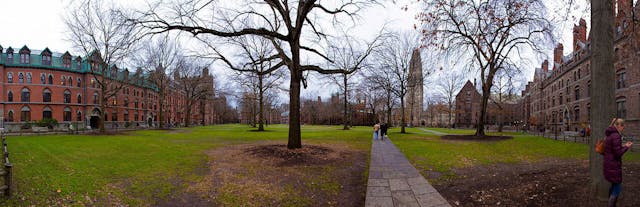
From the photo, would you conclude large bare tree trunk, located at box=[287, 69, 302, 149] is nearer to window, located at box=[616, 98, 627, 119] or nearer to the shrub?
window, located at box=[616, 98, 627, 119]

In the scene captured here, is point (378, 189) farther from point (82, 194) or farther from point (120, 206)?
point (82, 194)

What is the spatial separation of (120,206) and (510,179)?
9.16 m

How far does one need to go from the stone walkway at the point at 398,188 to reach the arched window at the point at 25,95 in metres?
56.1

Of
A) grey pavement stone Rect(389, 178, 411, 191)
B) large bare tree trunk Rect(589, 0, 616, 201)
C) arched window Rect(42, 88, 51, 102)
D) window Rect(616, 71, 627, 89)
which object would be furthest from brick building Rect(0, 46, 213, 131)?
window Rect(616, 71, 627, 89)

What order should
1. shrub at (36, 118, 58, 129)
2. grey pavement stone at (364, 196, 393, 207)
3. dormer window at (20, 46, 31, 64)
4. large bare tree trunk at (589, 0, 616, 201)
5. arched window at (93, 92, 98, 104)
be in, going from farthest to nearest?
arched window at (93, 92, 98, 104) → dormer window at (20, 46, 31, 64) → shrub at (36, 118, 58, 129) → grey pavement stone at (364, 196, 393, 207) → large bare tree trunk at (589, 0, 616, 201)

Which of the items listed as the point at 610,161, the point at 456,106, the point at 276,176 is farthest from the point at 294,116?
the point at 456,106

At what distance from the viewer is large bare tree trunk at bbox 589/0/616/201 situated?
4824mm

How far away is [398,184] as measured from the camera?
26.2ft

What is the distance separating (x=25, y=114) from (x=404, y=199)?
193ft

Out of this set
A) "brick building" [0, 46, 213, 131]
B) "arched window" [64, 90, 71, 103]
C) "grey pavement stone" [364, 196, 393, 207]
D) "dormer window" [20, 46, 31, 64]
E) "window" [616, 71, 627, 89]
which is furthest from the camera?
"arched window" [64, 90, 71, 103]

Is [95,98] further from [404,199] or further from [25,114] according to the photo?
[404,199]

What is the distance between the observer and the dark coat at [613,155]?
4.54 metres

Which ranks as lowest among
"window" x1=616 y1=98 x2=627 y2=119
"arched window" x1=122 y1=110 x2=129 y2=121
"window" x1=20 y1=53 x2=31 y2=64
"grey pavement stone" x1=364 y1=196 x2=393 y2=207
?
"grey pavement stone" x1=364 y1=196 x2=393 y2=207

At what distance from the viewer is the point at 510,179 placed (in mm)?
7410
